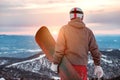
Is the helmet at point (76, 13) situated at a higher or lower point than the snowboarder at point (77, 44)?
higher

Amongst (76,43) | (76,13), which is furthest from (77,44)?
(76,13)

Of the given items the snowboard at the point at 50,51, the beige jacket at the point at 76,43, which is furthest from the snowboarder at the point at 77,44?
the snowboard at the point at 50,51

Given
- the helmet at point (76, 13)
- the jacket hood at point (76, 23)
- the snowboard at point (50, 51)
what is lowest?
the snowboard at point (50, 51)

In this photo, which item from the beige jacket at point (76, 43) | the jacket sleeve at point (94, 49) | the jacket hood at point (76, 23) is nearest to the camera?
the beige jacket at point (76, 43)

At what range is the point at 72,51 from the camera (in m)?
13.3

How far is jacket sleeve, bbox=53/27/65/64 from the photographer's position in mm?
13070

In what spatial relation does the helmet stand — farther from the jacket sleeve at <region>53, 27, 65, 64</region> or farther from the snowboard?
the snowboard

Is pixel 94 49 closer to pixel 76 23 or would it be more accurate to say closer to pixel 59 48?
pixel 76 23

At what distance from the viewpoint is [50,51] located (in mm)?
13789

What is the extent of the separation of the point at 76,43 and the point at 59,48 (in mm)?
602

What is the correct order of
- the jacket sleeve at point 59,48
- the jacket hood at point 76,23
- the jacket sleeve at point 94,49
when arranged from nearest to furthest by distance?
1. the jacket sleeve at point 59,48
2. the jacket hood at point 76,23
3. the jacket sleeve at point 94,49

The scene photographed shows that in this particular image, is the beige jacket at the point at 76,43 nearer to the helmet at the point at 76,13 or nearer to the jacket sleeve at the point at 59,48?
the jacket sleeve at the point at 59,48

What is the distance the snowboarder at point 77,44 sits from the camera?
43.4ft

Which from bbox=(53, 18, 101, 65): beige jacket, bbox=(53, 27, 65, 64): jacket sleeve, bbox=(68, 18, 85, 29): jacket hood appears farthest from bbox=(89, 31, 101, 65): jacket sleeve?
bbox=(53, 27, 65, 64): jacket sleeve
